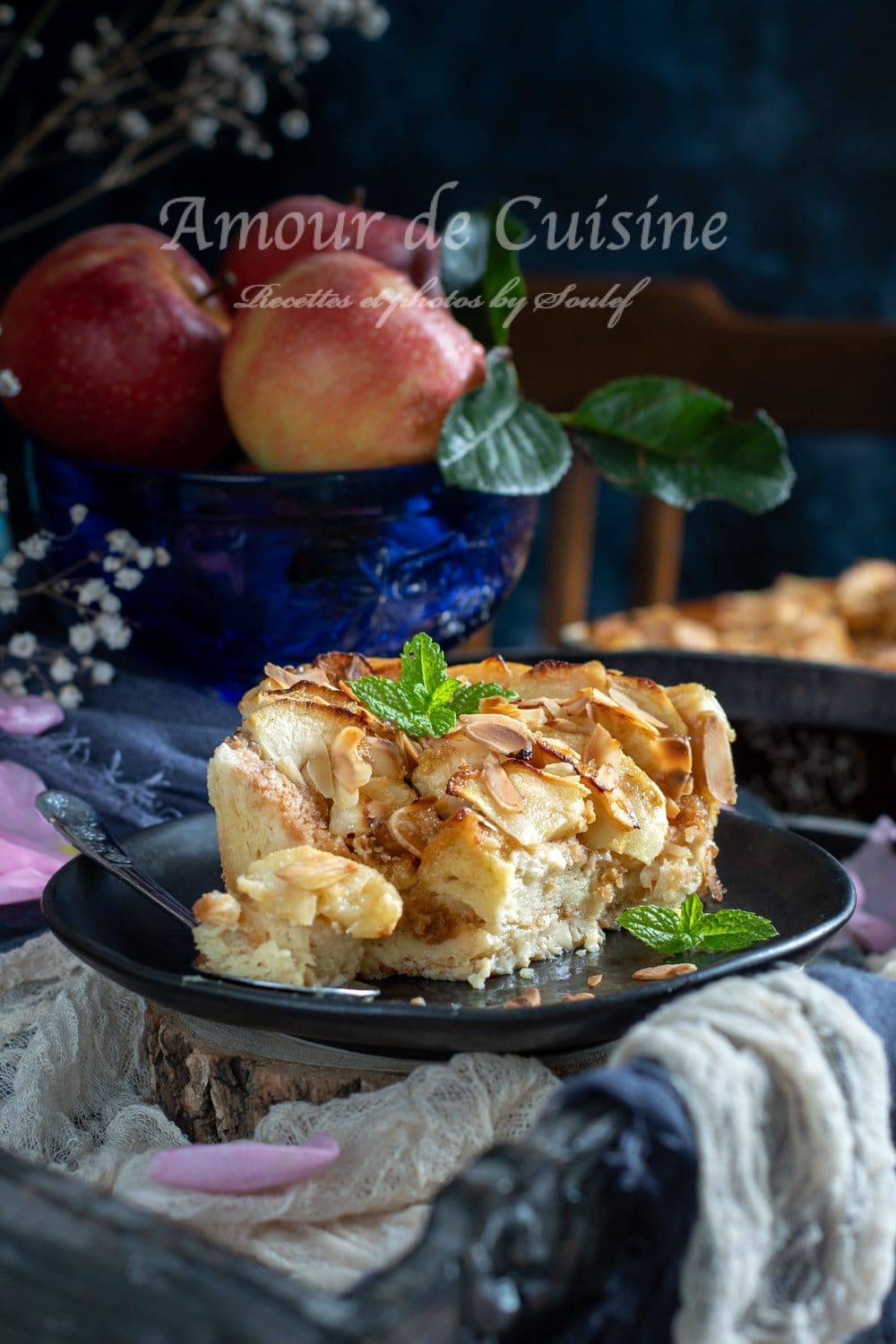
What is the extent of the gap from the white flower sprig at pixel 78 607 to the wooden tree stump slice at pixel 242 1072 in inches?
12.5

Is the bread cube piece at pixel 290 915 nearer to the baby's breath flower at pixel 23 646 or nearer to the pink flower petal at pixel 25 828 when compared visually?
the pink flower petal at pixel 25 828

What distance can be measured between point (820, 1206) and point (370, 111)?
7.43ft

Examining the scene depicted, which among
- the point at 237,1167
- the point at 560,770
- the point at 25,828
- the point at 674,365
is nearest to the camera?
the point at 237,1167

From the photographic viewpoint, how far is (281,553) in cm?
98

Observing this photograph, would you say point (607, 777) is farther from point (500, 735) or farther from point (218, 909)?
point (218, 909)

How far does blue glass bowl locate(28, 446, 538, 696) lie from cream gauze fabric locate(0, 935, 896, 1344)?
37cm

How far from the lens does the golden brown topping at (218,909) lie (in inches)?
25.0

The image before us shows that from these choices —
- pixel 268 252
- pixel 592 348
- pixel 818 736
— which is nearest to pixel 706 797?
Result: pixel 818 736

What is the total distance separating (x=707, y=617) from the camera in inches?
76.8

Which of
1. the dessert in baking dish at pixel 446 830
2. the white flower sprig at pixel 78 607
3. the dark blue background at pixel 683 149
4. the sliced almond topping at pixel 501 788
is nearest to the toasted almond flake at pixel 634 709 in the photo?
the dessert in baking dish at pixel 446 830

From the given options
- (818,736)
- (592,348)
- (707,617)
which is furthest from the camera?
(592,348)

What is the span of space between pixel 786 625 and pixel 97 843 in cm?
127

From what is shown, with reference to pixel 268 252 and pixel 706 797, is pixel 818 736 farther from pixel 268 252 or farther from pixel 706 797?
pixel 268 252

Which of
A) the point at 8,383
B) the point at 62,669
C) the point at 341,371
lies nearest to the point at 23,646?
the point at 62,669
